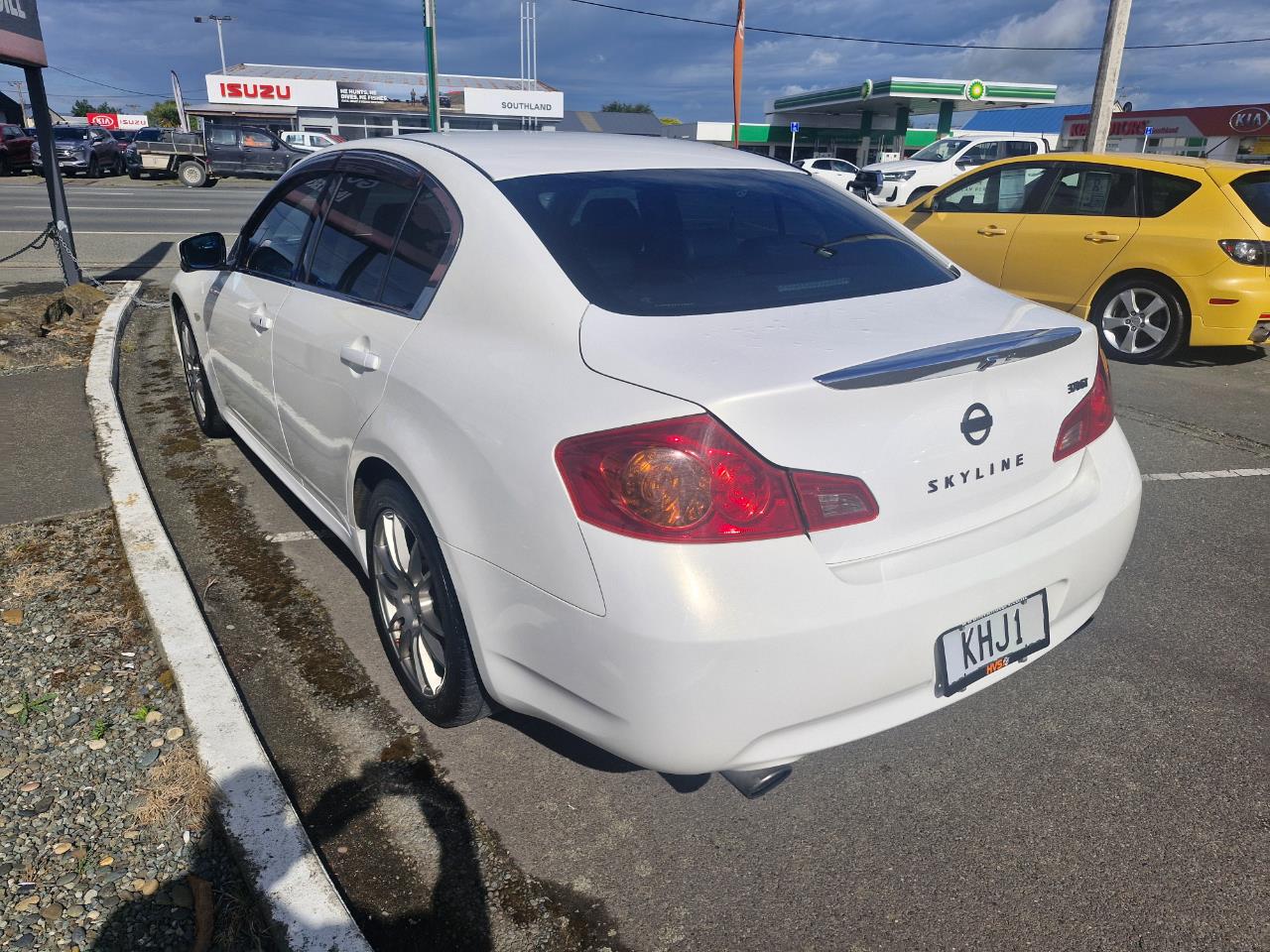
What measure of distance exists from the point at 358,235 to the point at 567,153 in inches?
30.0

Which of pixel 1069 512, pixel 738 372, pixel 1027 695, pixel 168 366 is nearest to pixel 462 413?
pixel 738 372

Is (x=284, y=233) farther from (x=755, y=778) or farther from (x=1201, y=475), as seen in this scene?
(x=1201, y=475)

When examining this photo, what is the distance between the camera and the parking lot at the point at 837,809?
2086 millimetres

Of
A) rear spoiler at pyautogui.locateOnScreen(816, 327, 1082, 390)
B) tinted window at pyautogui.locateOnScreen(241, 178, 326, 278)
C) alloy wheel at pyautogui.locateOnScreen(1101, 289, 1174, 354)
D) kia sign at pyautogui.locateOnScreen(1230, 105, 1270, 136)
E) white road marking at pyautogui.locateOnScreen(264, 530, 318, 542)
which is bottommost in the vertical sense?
white road marking at pyautogui.locateOnScreen(264, 530, 318, 542)

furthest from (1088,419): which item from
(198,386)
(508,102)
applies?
(508,102)

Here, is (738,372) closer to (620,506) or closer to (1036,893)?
(620,506)

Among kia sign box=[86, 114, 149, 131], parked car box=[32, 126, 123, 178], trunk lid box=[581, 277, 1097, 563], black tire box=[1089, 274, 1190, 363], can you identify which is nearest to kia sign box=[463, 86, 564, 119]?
parked car box=[32, 126, 123, 178]

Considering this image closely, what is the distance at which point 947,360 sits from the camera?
2.05 metres

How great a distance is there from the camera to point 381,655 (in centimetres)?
317

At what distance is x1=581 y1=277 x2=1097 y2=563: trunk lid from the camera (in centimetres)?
192

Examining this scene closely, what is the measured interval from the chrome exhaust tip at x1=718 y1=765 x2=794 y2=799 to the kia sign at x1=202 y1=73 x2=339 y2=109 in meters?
63.1

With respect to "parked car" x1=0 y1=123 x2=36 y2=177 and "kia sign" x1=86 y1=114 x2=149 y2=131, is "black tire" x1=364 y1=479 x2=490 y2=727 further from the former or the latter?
"kia sign" x1=86 y1=114 x2=149 y2=131

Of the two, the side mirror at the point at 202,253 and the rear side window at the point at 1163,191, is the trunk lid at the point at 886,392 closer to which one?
the side mirror at the point at 202,253

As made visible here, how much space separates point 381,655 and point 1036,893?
2.09 meters
